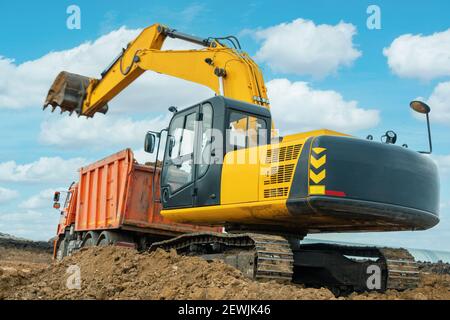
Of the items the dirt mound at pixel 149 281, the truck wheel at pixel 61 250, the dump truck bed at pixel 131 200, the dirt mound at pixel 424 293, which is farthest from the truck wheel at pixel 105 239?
the dirt mound at pixel 424 293

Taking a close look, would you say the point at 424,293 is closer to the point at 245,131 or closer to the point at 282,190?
the point at 282,190

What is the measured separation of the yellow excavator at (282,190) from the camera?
21.6ft

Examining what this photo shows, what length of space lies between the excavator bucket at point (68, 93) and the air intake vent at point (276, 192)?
930 centimetres

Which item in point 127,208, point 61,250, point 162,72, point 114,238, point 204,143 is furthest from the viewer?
point 61,250

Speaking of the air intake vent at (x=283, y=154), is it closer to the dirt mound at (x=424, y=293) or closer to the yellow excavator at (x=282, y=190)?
the yellow excavator at (x=282, y=190)

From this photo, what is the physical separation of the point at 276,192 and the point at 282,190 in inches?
3.8

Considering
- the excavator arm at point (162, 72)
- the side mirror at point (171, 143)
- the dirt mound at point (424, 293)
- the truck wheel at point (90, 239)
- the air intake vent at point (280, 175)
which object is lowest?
the dirt mound at point (424, 293)

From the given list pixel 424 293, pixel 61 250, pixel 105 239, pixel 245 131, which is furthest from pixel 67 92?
pixel 424 293

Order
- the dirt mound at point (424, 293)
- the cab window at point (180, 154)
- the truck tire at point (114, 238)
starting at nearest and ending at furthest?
the dirt mound at point (424, 293), the cab window at point (180, 154), the truck tire at point (114, 238)

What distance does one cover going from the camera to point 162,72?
12578mm

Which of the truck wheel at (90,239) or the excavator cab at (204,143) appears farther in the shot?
the truck wheel at (90,239)

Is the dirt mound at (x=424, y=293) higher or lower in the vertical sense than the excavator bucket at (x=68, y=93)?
lower
